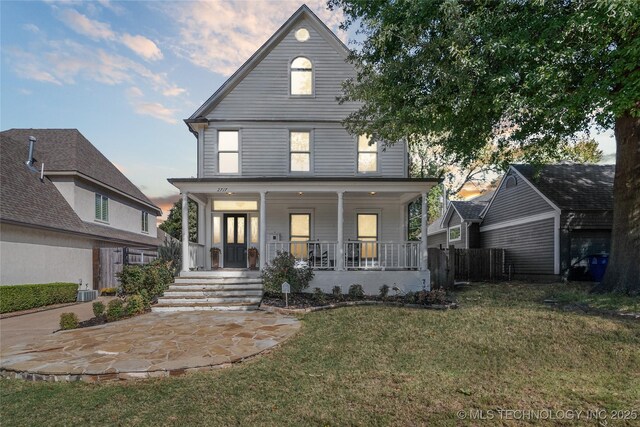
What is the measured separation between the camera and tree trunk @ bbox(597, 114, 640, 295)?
8.43 metres

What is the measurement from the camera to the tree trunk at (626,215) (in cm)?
843

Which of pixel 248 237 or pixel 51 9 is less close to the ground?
pixel 51 9

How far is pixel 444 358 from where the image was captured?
482 centimetres

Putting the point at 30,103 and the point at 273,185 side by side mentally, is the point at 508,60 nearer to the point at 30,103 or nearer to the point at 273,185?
Result: the point at 273,185

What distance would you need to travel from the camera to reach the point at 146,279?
9492 mm

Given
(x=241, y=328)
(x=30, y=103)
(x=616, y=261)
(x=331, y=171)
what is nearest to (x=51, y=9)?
(x=30, y=103)

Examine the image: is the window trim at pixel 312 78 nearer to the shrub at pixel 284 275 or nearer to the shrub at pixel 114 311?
the shrub at pixel 284 275

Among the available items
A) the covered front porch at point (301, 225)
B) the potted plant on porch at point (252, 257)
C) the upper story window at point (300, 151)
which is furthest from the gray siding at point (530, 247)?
the potted plant on porch at point (252, 257)

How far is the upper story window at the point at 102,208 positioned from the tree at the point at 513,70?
527 inches

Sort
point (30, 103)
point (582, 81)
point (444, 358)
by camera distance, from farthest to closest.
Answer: point (30, 103), point (582, 81), point (444, 358)

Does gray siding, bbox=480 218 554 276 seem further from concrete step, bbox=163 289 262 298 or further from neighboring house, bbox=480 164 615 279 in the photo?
concrete step, bbox=163 289 262 298

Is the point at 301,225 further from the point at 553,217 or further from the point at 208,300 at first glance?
the point at 553,217

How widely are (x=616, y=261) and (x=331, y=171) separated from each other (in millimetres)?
8735

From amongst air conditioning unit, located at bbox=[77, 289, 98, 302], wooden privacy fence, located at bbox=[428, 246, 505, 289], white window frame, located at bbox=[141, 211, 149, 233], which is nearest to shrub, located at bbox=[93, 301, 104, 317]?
air conditioning unit, located at bbox=[77, 289, 98, 302]
